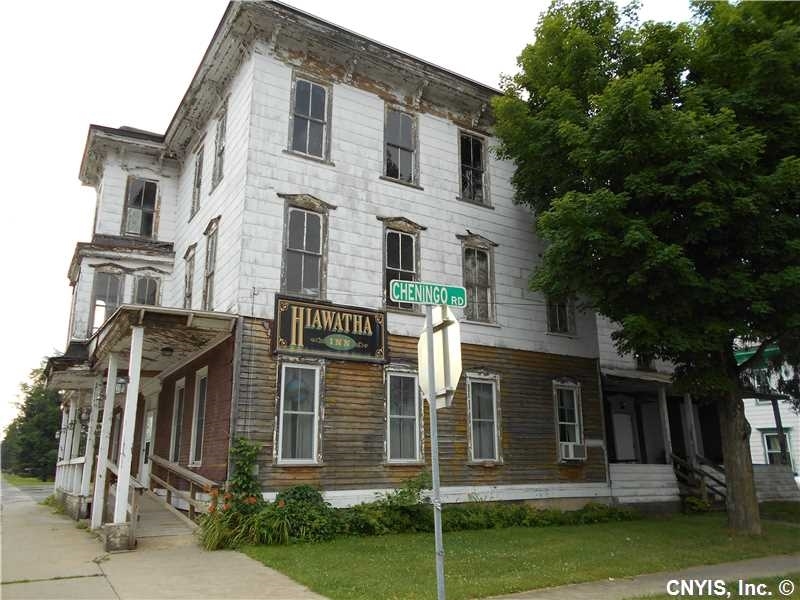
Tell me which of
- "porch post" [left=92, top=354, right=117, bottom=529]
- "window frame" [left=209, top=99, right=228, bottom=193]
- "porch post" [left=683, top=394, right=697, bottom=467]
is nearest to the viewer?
"porch post" [left=92, top=354, right=117, bottom=529]

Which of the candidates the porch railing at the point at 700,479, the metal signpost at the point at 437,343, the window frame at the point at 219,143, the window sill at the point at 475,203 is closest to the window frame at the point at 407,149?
the window sill at the point at 475,203

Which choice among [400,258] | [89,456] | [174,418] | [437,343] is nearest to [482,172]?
[400,258]

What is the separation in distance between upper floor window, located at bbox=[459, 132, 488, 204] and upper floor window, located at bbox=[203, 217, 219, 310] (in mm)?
6769

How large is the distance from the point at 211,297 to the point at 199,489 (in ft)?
14.4

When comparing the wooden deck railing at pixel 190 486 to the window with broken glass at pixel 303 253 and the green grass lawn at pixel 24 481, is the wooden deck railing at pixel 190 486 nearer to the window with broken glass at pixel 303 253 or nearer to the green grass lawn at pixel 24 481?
the window with broken glass at pixel 303 253

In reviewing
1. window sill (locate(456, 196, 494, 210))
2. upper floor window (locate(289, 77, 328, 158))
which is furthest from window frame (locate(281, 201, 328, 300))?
window sill (locate(456, 196, 494, 210))

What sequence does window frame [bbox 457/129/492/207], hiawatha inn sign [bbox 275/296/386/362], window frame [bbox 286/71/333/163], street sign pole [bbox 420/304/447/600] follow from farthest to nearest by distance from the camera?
window frame [bbox 457/129/492/207] < window frame [bbox 286/71/333/163] < hiawatha inn sign [bbox 275/296/386/362] < street sign pole [bbox 420/304/447/600]

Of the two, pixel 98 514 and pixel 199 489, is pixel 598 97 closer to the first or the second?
pixel 199 489

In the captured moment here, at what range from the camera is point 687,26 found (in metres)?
13.6

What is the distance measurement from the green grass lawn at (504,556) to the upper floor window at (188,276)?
8134mm

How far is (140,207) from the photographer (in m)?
19.4

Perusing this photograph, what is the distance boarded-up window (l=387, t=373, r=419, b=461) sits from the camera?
14055mm

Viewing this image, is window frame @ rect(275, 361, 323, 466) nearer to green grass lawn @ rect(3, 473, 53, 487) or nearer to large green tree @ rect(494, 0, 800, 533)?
large green tree @ rect(494, 0, 800, 533)

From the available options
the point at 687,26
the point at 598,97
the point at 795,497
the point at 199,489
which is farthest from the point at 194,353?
the point at 795,497
